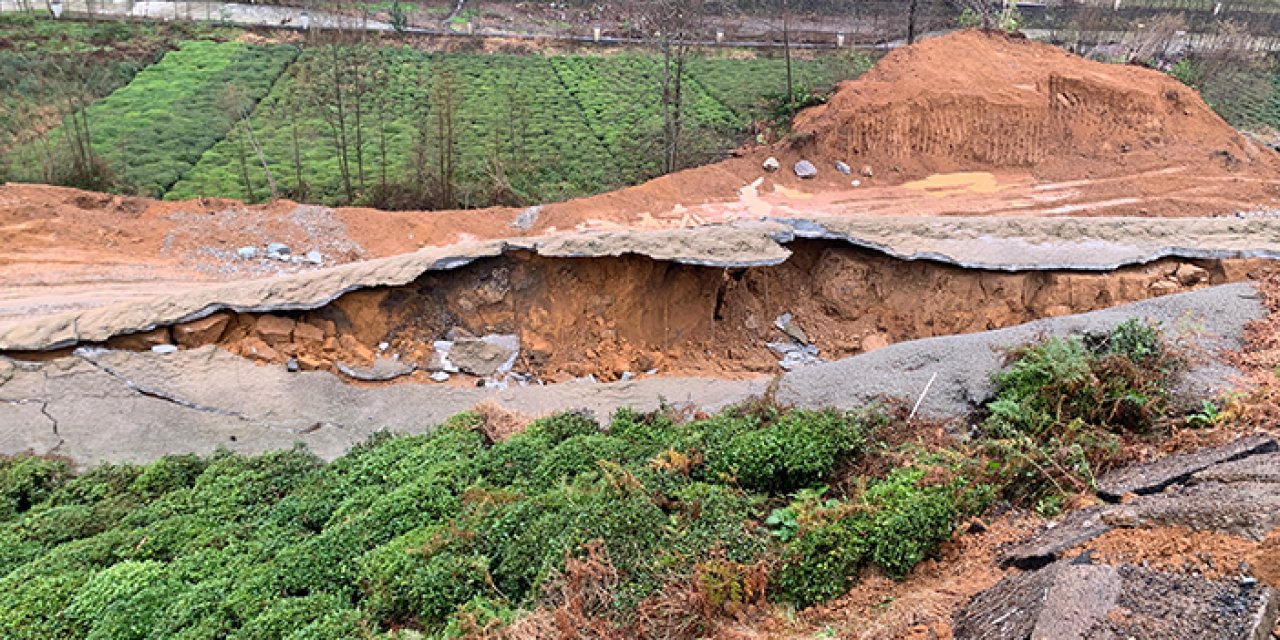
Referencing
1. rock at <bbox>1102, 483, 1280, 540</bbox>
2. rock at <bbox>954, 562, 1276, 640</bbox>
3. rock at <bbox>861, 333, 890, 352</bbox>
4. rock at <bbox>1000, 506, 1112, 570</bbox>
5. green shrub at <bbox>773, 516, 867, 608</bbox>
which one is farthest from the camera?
rock at <bbox>861, 333, 890, 352</bbox>

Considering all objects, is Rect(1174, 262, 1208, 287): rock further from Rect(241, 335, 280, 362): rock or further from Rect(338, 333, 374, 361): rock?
Rect(241, 335, 280, 362): rock

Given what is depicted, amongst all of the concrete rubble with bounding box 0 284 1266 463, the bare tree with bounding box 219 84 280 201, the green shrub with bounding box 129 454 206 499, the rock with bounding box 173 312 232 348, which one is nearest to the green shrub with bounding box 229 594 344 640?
the green shrub with bounding box 129 454 206 499

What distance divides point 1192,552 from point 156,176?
1945 centimetres

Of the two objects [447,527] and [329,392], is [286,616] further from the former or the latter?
[329,392]

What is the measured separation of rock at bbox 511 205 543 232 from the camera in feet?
47.6

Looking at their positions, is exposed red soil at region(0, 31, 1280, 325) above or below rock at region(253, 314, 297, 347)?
above

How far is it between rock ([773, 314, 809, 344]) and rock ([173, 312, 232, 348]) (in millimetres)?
7286

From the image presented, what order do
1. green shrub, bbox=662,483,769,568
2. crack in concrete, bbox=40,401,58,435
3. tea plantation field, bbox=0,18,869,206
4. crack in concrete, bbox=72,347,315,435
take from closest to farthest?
1. green shrub, bbox=662,483,769,568
2. crack in concrete, bbox=40,401,58,435
3. crack in concrete, bbox=72,347,315,435
4. tea plantation field, bbox=0,18,869,206

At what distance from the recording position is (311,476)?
812cm

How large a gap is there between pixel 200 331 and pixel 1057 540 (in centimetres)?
958

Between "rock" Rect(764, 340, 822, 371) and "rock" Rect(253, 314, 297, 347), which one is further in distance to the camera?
"rock" Rect(764, 340, 822, 371)

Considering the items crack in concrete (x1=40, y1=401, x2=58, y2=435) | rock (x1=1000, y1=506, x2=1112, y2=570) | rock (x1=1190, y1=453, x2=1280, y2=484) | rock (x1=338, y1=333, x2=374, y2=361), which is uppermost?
rock (x1=1190, y1=453, x2=1280, y2=484)

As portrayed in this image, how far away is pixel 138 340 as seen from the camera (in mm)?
10000

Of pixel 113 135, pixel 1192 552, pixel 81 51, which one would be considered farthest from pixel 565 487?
pixel 81 51
